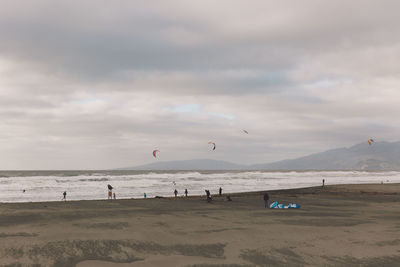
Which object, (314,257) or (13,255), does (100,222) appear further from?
(314,257)

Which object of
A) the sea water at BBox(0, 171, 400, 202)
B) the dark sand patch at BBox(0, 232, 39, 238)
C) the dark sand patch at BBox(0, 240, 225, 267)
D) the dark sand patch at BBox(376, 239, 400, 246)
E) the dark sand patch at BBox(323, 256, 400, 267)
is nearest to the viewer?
the dark sand patch at BBox(323, 256, 400, 267)

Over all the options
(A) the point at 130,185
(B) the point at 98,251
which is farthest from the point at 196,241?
(A) the point at 130,185

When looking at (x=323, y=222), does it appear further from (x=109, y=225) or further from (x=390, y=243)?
(x=109, y=225)

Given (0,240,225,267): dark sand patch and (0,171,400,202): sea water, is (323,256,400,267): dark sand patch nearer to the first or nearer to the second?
(0,240,225,267): dark sand patch

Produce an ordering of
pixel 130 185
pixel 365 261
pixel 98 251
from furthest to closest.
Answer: pixel 130 185, pixel 98 251, pixel 365 261

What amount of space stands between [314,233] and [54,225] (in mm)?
12497

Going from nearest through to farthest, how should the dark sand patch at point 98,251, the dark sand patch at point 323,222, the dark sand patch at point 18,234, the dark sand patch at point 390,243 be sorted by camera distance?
the dark sand patch at point 98,251
the dark sand patch at point 390,243
the dark sand patch at point 18,234
the dark sand patch at point 323,222

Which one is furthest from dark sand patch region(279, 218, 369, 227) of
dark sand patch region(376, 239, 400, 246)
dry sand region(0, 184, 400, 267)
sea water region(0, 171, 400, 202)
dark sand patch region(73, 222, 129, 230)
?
sea water region(0, 171, 400, 202)

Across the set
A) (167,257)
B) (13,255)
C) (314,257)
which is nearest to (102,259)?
(167,257)

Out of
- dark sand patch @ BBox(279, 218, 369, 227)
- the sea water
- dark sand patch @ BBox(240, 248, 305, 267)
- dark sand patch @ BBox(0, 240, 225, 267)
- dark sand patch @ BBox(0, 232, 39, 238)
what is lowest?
the sea water

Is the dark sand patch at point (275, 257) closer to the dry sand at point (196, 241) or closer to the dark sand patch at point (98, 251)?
the dry sand at point (196, 241)

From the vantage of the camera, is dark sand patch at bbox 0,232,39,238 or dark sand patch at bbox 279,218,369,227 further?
dark sand patch at bbox 279,218,369,227

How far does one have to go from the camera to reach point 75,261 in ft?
34.4

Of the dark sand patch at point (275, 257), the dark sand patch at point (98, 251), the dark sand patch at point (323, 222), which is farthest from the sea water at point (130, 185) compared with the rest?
the dark sand patch at point (275, 257)
